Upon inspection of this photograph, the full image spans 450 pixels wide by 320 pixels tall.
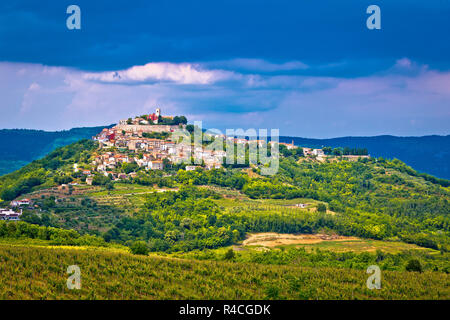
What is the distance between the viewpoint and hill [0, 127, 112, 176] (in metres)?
102

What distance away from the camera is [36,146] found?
4395 inches

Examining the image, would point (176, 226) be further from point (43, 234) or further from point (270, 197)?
point (270, 197)

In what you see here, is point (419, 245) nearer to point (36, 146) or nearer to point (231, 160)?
point (231, 160)

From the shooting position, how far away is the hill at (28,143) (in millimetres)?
102062

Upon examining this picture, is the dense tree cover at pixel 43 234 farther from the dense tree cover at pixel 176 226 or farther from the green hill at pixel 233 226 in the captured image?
the dense tree cover at pixel 176 226

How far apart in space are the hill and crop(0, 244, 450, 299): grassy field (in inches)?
2952

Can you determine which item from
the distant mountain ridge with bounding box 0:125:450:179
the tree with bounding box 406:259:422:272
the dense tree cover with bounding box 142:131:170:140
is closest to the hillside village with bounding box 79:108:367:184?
the dense tree cover with bounding box 142:131:170:140

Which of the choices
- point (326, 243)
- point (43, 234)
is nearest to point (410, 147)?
point (326, 243)

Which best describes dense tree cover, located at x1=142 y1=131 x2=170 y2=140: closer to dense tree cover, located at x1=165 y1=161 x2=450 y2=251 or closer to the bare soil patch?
dense tree cover, located at x1=165 y1=161 x2=450 y2=251

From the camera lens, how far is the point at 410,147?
144 meters

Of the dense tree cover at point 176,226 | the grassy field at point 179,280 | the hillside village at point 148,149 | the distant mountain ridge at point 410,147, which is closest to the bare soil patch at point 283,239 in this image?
the dense tree cover at point 176,226

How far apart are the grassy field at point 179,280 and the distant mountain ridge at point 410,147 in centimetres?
10456

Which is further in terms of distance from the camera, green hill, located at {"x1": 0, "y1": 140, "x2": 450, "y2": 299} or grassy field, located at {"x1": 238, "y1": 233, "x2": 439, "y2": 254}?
grassy field, located at {"x1": 238, "y1": 233, "x2": 439, "y2": 254}
